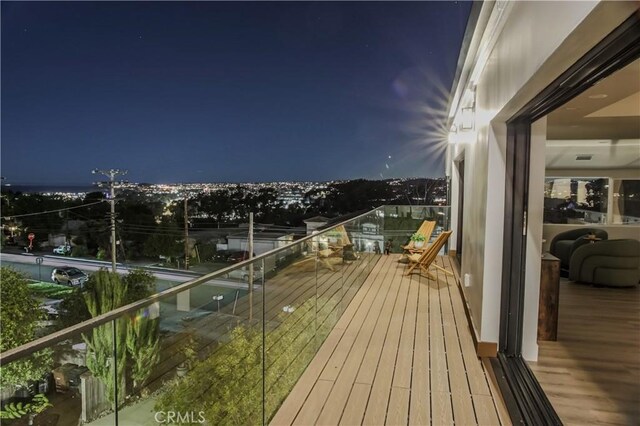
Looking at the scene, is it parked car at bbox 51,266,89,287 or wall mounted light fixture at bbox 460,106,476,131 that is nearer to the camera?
wall mounted light fixture at bbox 460,106,476,131

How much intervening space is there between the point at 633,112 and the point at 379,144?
31.5 metres

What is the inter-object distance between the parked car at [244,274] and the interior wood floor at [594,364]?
187cm

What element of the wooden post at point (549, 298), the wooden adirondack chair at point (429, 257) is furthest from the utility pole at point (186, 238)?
the wooden post at point (549, 298)

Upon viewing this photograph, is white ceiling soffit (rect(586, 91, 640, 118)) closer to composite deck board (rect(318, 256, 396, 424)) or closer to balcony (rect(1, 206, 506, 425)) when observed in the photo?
balcony (rect(1, 206, 506, 425))

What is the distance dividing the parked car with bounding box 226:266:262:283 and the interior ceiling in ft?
7.34

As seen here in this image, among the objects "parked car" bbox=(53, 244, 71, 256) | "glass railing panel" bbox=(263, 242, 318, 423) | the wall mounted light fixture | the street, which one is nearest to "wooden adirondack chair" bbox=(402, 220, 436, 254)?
the wall mounted light fixture

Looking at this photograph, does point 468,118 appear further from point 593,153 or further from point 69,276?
point 69,276

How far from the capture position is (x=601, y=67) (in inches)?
59.4

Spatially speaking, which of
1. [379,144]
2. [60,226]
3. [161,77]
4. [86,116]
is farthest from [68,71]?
[379,144]

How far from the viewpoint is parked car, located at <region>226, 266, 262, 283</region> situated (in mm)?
1964

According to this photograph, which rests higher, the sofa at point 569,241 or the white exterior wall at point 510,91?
the white exterior wall at point 510,91

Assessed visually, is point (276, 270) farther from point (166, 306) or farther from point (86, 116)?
point (86, 116)

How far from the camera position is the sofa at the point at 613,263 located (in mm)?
4832

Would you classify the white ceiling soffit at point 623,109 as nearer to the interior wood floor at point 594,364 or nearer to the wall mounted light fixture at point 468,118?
the wall mounted light fixture at point 468,118
